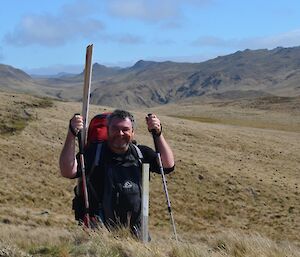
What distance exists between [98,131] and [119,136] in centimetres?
75

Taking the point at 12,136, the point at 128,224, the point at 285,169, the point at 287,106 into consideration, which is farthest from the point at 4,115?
the point at 287,106

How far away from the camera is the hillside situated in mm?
21484

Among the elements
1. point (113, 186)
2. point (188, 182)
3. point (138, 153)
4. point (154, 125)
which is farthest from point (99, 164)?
point (188, 182)

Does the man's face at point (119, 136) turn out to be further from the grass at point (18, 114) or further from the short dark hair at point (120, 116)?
the grass at point (18, 114)

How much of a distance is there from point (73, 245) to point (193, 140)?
3452cm

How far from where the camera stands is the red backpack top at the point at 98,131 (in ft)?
23.9

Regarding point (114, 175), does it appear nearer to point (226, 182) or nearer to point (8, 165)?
point (8, 165)

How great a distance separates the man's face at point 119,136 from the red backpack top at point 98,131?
0.53m

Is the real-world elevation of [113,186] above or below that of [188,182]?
above

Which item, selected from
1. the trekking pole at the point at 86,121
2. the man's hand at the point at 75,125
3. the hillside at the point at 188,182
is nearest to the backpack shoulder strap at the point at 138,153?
the trekking pole at the point at 86,121

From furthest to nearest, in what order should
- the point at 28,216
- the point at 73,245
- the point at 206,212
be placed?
the point at 206,212 → the point at 28,216 → the point at 73,245

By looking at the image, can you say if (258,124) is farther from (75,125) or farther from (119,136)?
(75,125)

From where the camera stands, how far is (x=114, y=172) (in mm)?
6516

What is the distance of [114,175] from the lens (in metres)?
6.50
